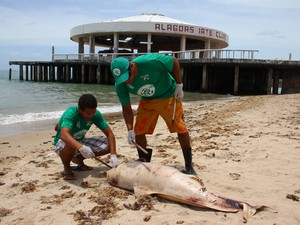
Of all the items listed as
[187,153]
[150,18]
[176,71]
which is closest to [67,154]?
[187,153]

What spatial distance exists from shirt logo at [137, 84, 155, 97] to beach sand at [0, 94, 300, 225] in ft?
3.54

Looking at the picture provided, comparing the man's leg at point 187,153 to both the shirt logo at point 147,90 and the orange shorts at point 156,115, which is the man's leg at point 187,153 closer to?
the orange shorts at point 156,115

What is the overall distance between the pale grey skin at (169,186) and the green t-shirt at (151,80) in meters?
0.87

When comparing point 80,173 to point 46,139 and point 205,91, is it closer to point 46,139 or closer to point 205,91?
point 46,139

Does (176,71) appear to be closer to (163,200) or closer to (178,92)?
(178,92)

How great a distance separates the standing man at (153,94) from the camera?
161 inches

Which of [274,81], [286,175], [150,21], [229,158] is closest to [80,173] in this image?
[229,158]

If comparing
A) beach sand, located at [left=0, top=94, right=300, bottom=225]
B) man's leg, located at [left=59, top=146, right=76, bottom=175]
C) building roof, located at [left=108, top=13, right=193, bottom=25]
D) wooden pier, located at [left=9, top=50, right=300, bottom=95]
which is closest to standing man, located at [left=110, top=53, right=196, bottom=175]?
beach sand, located at [left=0, top=94, right=300, bottom=225]

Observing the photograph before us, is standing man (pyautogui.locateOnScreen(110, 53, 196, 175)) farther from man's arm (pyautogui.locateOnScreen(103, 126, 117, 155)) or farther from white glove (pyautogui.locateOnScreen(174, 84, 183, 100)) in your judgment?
man's arm (pyautogui.locateOnScreen(103, 126, 117, 155))

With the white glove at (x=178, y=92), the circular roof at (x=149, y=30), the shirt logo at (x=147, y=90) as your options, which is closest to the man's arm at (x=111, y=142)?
the shirt logo at (x=147, y=90)

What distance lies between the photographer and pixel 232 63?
24.5 m

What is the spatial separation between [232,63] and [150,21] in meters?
12.7

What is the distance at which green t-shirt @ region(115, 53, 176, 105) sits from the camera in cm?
410

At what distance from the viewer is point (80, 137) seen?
450 cm
